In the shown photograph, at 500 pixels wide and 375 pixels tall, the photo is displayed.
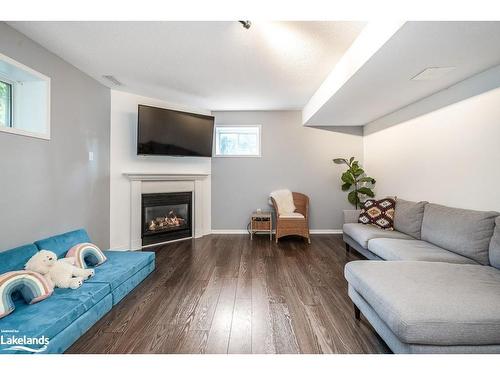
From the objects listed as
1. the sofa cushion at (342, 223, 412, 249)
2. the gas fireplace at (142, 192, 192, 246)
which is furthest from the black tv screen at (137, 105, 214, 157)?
the sofa cushion at (342, 223, 412, 249)

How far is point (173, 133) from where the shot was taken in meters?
3.93

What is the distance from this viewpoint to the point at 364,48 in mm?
2062

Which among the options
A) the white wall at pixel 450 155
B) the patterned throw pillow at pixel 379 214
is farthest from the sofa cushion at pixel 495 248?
the patterned throw pillow at pixel 379 214

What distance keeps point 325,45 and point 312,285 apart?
2.45 m

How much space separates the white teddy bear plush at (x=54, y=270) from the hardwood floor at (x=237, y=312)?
41 cm

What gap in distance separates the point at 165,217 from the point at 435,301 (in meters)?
3.88

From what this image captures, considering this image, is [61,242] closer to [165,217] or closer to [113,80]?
[165,217]

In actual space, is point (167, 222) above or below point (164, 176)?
below

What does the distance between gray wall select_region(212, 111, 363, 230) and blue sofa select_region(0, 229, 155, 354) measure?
2.32m

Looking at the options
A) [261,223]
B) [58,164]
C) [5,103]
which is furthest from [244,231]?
[5,103]

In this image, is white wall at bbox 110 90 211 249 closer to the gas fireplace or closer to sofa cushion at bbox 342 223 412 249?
the gas fireplace

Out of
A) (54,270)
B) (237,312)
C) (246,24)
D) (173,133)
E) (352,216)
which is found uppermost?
(246,24)

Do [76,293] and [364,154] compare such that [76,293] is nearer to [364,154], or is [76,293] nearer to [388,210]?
[388,210]
